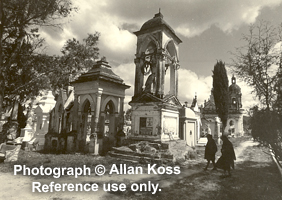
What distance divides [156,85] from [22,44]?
28.7 feet

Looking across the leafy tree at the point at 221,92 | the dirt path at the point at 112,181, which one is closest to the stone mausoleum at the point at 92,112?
the dirt path at the point at 112,181

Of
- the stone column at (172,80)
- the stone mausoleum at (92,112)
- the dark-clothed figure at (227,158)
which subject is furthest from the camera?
the stone column at (172,80)

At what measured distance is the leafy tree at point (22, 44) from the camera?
9297mm

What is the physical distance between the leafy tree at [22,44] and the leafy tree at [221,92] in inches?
1065

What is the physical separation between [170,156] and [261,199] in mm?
4401

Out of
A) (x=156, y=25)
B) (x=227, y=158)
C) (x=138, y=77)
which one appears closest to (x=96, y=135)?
(x=138, y=77)

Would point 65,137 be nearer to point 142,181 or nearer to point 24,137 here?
point 24,137

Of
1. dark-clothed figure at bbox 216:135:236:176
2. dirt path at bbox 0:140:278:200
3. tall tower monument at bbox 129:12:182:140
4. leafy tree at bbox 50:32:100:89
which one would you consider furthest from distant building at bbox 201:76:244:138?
dirt path at bbox 0:140:278:200

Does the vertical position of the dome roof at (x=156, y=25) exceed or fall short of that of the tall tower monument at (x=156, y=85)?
it exceeds it

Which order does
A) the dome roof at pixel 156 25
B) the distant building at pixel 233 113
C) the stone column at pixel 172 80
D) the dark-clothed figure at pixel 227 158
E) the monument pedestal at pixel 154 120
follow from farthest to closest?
the distant building at pixel 233 113, the stone column at pixel 172 80, the dome roof at pixel 156 25, the monument pedestal at pixel 154 120, the dark-clothed figure at pixel 227 158

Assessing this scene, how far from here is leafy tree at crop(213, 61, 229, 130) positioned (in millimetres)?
30812

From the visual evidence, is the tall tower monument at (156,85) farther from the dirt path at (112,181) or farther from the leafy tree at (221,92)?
the leafy tree at (221,92)

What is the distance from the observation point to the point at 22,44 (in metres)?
11.3

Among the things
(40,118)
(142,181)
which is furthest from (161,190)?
(40,118)
